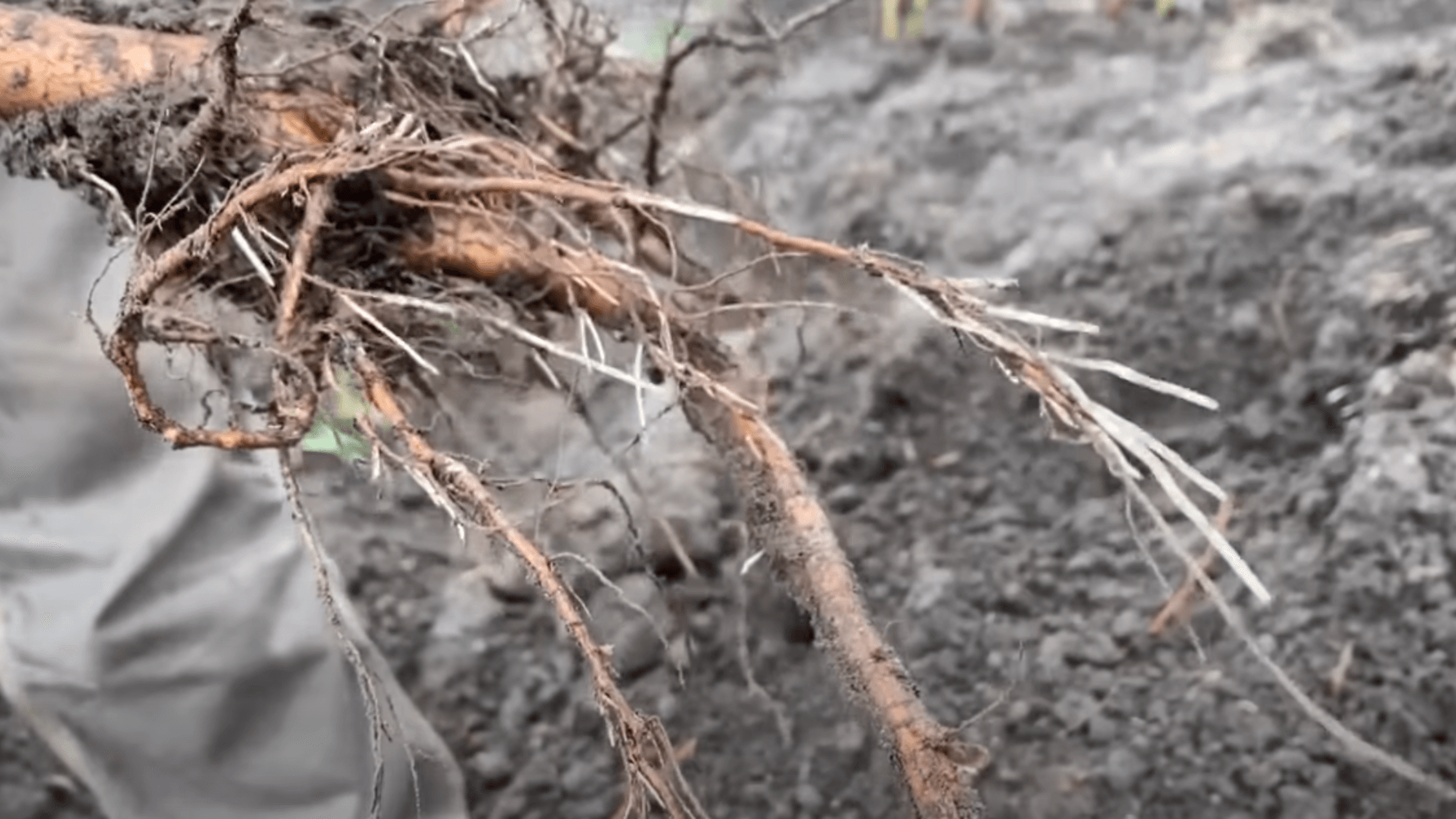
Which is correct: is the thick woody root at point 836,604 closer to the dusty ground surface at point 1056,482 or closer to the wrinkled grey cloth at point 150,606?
the dusty ground surface at point 1056,482

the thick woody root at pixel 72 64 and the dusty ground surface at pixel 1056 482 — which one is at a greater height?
the thick woody root at pixel 72 64

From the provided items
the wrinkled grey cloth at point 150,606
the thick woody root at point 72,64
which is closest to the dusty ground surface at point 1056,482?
the wrinkled grey cloth at point 150,606

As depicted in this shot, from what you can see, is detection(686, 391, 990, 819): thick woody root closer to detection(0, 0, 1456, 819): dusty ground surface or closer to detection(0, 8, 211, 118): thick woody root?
detection(0, 0, 1456, 819): dusty ground surface

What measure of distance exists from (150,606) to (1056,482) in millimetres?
706

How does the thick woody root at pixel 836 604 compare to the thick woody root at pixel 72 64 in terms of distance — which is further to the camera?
the thick woody root at pixel 72 64

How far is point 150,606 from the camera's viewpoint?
0.84 metres

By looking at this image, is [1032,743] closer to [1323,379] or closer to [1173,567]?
[1173,567]

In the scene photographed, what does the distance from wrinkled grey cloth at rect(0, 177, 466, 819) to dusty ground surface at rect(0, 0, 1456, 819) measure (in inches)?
2.0

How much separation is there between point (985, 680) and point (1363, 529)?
298 millimetres

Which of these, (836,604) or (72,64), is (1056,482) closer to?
(836,604)

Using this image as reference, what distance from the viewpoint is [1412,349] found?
3.01 ft

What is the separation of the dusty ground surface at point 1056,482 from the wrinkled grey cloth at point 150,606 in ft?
0.16

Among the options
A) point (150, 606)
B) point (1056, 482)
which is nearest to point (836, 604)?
point (1056, 482)

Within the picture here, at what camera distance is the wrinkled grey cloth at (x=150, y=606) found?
82 cm
